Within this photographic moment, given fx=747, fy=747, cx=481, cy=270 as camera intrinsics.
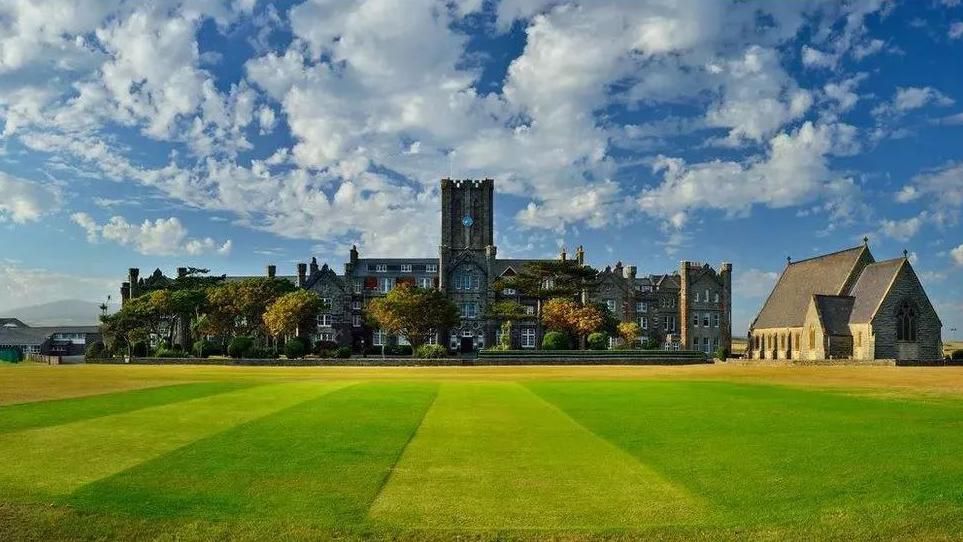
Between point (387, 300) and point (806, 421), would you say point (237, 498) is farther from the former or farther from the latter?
point (387, 300)

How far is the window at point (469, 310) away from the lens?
102 metres

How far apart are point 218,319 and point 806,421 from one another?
79382 mm

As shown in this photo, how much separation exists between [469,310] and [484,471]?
292 feet

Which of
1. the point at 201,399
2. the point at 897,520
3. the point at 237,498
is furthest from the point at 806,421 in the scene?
the point at 201,399

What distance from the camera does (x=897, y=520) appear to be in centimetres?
1045

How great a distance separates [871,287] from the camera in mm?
75812

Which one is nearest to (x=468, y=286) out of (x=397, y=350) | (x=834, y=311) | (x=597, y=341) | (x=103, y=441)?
(x=397, y=350)

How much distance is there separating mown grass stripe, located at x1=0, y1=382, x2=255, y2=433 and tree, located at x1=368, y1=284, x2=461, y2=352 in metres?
45.6

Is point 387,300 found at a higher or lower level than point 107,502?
higher

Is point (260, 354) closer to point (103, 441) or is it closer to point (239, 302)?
point (239, 302)

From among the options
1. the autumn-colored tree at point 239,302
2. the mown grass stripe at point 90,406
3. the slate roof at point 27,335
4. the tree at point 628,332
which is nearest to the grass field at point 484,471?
the mown grass stripe at point 90,406

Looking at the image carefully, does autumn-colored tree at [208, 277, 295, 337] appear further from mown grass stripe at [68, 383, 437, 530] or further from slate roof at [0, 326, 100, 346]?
mown grass stripe at [68, 383, 437, 530]

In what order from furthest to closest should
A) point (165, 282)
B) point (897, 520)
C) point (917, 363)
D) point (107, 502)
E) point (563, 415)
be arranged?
point (165, 282), point (917, 363), point (563, 415), point (107, 502), point (897, 520)

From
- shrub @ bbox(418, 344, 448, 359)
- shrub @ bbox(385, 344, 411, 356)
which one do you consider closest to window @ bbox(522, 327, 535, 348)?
shrub @ bbox(385, 344, 411, 356)
